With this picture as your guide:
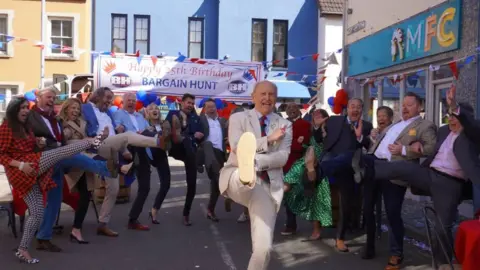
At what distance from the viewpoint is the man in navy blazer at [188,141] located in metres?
8.51

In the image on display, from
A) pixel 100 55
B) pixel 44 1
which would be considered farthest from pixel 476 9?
pixel 44 1

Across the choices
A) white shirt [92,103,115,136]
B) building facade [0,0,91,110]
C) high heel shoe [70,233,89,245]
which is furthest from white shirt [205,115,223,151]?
building facade [0,0,91,110]

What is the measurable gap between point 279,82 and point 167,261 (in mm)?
21175

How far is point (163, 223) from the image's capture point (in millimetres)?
8992

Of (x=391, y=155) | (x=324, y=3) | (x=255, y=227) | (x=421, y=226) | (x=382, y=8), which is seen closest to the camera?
(x=255, y=227)

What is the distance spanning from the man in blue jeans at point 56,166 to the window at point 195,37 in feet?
71.2

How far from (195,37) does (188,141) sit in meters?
20.4

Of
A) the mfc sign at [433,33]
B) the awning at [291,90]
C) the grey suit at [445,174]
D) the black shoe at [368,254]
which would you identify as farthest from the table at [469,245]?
the awning at [291,90]

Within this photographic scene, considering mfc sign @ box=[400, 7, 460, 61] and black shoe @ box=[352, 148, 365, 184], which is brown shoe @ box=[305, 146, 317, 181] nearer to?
black shoe @ box=[352, 148, 365, 184]

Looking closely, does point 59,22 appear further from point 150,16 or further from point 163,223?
point 163,223

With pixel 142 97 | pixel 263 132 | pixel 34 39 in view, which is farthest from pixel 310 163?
pixel 34 39

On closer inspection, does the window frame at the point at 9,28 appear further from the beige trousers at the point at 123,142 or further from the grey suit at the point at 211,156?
the beige trousers at the point at 123,142

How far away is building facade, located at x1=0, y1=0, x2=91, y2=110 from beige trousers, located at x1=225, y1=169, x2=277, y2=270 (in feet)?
72.1

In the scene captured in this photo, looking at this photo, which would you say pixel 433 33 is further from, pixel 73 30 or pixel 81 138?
pixel 73 30
